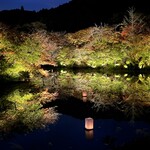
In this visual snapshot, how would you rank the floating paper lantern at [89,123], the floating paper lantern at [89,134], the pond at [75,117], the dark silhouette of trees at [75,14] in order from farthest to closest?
the dark silhouette of trees at [75,14] < the floating paper lantern at [89,123] < the floating paper lantern at [89,134] < the pond at [75,117]

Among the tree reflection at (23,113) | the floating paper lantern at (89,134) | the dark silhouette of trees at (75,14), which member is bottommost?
the floating paper lantern at (89,134)

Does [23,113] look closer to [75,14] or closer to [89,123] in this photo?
[89,123]

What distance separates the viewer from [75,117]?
39.3 ft

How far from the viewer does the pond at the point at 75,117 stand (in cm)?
851

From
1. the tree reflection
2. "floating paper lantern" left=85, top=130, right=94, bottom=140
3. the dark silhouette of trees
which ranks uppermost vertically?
the dark silhouette of trees

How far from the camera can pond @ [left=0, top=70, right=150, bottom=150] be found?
27.9 feet

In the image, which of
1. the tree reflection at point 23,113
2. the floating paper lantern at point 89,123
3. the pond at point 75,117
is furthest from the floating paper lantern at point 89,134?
the tree reflection at point 23,113

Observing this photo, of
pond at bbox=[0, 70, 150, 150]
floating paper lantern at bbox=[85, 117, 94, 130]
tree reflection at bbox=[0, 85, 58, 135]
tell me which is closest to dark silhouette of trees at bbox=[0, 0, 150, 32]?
pond at bbox=[0, 70, 150, 150]

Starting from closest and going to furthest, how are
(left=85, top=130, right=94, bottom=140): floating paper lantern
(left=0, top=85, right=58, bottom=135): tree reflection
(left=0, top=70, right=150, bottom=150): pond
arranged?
(left=0, top=70, right=150, bottom=150): pond < (left=85, top=130, right=94, bottom=140): floating paper lantern < (left=0, top=85, right=58, bottom=135): tree reflection

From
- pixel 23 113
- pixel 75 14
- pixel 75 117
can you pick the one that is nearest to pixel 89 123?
pixel 75 117

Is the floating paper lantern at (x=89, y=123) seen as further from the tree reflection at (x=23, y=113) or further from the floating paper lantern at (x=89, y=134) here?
the tree reflection at (x=23, y=113)

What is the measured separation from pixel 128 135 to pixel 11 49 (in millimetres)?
11505

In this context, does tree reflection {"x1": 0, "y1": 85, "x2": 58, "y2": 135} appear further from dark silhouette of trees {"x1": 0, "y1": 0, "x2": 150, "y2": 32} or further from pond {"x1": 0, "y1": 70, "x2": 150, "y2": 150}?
dark silhouette of trees {"x1": 0, "y1": 0, "x2": 150, "y2": 32}

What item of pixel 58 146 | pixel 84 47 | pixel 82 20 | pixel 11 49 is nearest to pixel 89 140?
pixel 58 146
